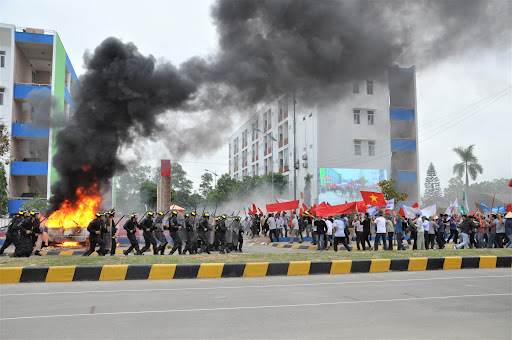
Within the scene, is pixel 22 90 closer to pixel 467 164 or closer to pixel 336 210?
pixel 336 210

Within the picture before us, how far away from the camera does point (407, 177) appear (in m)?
43.6

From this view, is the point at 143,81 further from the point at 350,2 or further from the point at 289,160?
the point at 289,160

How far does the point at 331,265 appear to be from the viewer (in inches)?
431

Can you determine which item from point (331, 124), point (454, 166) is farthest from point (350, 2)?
point (454, 166)

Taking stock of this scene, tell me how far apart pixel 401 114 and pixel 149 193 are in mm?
34453

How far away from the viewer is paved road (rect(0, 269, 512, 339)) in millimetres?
4977

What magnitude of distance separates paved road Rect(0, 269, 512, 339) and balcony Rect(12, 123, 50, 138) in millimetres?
26159

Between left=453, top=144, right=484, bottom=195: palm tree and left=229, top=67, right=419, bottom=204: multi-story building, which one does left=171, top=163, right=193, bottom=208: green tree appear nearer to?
left=229, top=67, right=419, bottom=204: multi-story building

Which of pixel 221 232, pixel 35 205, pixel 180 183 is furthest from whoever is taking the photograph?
pixel 180 183

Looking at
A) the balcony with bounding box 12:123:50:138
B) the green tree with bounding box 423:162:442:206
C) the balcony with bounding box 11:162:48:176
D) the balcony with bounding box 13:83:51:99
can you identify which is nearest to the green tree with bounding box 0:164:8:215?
the balcony with bounding box 11:162:48:176

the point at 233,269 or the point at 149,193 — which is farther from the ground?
the point at 149,193

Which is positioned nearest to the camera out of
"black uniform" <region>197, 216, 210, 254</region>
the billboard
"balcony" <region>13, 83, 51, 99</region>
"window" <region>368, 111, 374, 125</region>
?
"black uniform" <region>197, 216, 210, 254</region>

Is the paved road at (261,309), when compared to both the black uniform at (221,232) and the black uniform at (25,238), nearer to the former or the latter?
the black uniform at (25,238)

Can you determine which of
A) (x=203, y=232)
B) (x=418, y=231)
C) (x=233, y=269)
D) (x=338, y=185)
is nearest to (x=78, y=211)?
(x=203, y=232)
